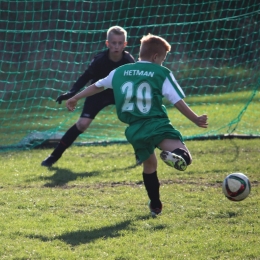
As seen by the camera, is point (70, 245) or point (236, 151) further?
point (236, 151)

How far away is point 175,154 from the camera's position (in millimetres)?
4945

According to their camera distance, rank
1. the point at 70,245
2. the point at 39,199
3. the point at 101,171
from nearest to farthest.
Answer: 1. the point at 70,245
2. the point at 39,199
3. the point at 101,171

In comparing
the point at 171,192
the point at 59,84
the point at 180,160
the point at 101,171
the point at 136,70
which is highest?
the point at 136,70

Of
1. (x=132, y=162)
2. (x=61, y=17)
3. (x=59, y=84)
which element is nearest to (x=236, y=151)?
(x=132, y=162)

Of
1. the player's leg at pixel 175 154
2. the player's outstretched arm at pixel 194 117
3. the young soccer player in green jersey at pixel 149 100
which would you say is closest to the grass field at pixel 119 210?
the player's leg at pixel 175 154

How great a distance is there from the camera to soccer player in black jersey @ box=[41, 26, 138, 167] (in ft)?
23.9

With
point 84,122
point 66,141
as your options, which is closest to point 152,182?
point 84,122

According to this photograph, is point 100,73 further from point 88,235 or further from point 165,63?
point 165,63

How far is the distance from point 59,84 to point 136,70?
9.43m

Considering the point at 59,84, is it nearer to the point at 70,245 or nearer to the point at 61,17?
the point at 61,17

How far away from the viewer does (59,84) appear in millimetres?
14477

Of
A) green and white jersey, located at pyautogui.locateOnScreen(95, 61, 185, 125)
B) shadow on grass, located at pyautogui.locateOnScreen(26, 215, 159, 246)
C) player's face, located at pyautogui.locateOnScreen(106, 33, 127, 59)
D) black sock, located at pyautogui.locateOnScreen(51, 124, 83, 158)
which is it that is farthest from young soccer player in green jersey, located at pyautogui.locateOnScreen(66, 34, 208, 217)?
black sock, located at pyautogui.locateOnScreen(51, 124, 83, 158)

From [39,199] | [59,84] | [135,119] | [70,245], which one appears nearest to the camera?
[70,245]

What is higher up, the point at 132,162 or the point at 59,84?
the point at 132,162
